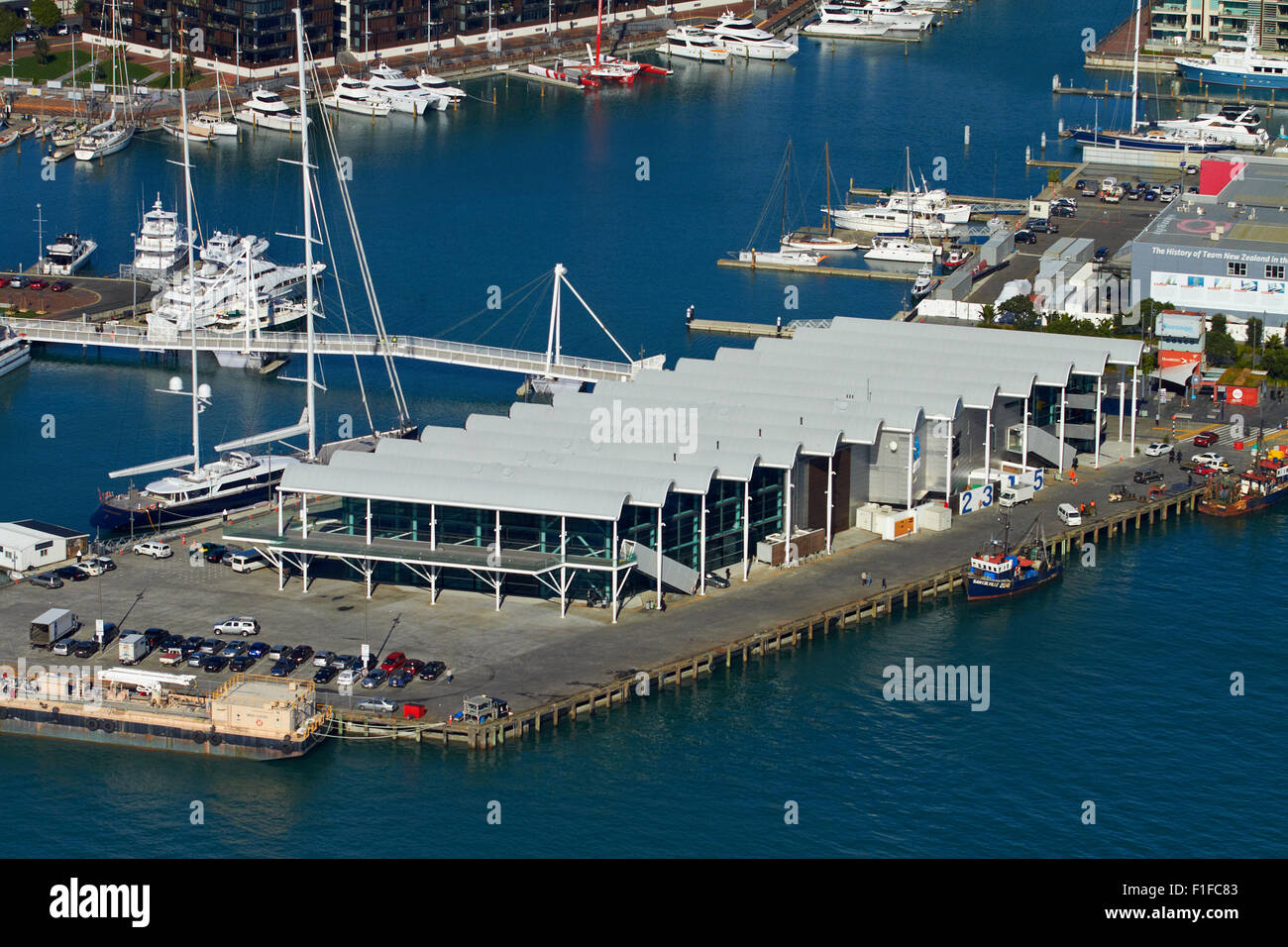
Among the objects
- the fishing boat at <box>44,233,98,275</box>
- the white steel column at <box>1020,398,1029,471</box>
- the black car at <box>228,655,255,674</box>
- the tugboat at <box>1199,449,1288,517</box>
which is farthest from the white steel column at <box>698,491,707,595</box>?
the fishing boat at <box>44,233,98,275</box>

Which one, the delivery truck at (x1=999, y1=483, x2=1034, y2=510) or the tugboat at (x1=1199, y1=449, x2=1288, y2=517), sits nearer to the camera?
the delivery truck at (x1=999, y1=483, x2=1034, y2=510)

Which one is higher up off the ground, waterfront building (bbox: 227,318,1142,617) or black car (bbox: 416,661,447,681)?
waterfront building (bbox: 227,318,1142,617)

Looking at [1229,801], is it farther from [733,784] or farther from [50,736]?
[50,736]

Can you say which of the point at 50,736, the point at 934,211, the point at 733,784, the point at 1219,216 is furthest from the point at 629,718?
the point at 934,211

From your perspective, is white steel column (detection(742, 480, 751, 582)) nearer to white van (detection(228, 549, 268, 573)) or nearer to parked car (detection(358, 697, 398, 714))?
parked car (detection(358, 697, 398, 714))

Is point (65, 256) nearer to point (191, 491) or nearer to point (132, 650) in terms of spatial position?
point (191, 491)

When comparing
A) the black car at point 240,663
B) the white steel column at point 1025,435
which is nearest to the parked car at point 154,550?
the black car at point 240,663
